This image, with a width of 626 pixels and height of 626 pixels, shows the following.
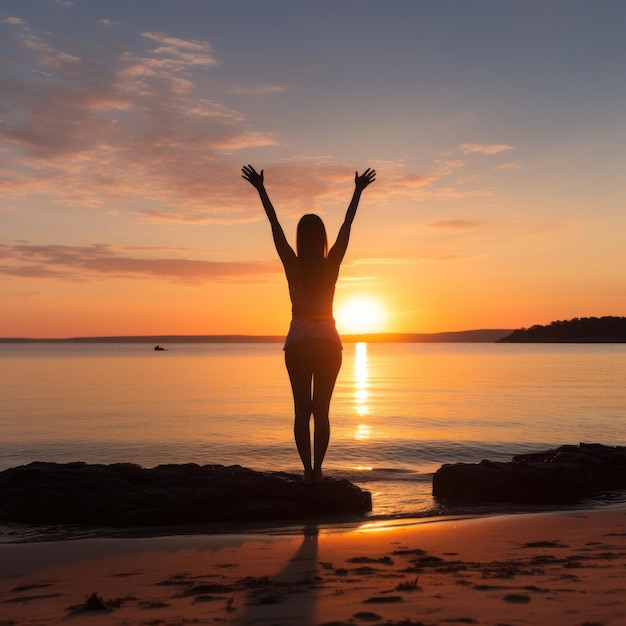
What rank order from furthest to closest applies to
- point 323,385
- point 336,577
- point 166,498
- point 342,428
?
point 342,428 → point 166,498 → point 323,385 → point 336,577

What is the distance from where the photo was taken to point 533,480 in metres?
10.3

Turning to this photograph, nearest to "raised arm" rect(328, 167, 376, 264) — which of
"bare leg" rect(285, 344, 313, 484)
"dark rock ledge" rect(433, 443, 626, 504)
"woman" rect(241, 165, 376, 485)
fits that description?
"woman" rect(241, 165, 376, 485)

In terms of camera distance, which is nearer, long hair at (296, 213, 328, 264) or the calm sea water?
long hair at (296, 213, 328, 264)

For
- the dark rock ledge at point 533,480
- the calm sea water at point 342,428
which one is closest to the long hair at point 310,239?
the calm sea water at point 342,428

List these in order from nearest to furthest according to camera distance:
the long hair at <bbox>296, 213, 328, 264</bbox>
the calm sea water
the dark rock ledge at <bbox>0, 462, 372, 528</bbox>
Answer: the long hair at <bbox>296, 213, 328, 264</bbox>
the dark rock ledge at <bbox>0, 462, 372, 528</bbox>
the calm sea water

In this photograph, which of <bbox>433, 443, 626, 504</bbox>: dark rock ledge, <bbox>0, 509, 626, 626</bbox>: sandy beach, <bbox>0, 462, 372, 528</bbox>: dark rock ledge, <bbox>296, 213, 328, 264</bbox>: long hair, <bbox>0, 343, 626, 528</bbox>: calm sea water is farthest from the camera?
<bbox>0, 343, 626, 528</bbox>: calm sea water

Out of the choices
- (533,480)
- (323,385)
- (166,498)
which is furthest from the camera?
(533,480)

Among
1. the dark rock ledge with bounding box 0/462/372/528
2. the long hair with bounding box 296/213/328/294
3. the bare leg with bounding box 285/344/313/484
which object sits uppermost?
the long hair with bounding box 296/213/328/294

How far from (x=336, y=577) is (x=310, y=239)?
3.92 metres

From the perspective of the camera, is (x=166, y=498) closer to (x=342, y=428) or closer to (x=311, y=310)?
(x=311, y=310)

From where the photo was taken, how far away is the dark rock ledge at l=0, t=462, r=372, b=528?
8.69m

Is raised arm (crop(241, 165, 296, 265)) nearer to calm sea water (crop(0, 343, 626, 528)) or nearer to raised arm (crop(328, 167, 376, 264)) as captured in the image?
raised arm (crop(328, 167, 376, 264))

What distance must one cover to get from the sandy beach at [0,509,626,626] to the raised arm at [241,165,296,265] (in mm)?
3182

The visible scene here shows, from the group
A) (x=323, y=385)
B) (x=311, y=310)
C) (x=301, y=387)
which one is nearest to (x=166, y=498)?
(x=301, y=387)
